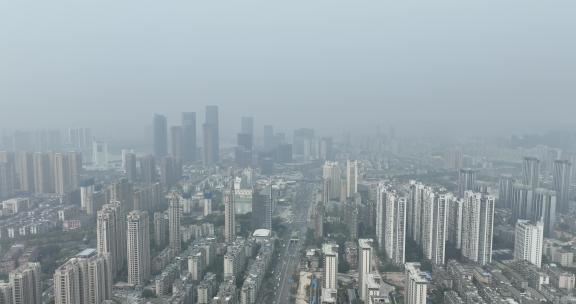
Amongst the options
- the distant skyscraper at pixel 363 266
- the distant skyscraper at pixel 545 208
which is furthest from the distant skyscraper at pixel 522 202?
the distant skyscraper at pixel 363 266

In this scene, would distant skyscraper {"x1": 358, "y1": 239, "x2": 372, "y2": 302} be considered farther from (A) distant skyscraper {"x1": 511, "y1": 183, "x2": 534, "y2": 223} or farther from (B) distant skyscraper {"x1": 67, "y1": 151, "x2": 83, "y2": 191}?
(B) distant skyscraper {"x1": 67, "y1": 151, "x2": 83, "y2": 191}

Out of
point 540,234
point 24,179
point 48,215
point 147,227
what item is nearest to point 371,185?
point 540,234

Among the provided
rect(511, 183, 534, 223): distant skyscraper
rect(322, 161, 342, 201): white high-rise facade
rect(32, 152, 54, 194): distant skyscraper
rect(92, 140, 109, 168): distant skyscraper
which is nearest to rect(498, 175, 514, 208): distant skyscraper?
rect(511, 183, 534, 223): distant skyscraper

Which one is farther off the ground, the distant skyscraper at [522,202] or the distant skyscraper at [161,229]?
the distant skyscraper at [522,202]

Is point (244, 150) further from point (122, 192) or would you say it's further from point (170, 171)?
point (122, 192)

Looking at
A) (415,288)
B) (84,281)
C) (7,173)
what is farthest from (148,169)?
(415,288)

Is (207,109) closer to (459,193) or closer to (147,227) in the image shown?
(147,227)

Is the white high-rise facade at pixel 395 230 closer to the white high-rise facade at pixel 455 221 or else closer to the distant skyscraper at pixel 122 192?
the white high-rise facade at pixel 455 221
